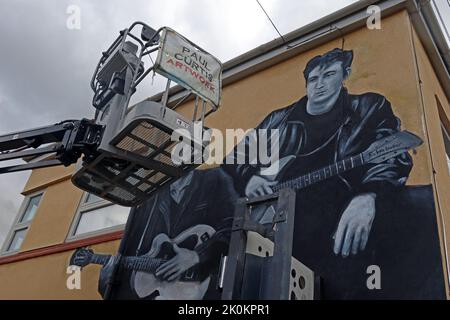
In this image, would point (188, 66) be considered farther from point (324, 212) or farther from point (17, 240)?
point (17, 240)

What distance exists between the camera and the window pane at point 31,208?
10.6m

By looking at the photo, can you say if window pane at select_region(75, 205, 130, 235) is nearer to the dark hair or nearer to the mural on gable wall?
the mural on gable wall

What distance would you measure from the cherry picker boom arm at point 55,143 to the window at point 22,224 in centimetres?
488

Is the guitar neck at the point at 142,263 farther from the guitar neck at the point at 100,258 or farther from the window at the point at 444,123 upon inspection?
the window at the point at 444,123

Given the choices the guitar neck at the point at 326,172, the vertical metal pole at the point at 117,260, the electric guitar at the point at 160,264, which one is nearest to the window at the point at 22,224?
the electric guitar at the point at 160,264

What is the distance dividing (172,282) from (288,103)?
10.5 ft

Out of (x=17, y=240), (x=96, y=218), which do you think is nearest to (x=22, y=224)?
(x=17, y=240)

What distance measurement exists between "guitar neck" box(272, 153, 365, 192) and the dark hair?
1.61 metres

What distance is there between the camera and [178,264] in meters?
6.37

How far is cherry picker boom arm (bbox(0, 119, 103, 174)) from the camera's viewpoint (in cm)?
532

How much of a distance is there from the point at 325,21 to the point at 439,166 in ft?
10.3
